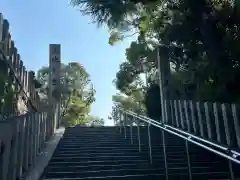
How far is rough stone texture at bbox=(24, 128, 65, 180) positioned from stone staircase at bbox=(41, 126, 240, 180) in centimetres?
8

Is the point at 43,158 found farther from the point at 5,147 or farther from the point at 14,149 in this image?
the point at 5,147

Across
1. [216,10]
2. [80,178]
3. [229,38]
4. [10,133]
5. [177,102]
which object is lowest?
[80,178]

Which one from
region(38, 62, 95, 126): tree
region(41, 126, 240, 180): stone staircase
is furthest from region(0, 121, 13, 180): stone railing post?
region(38, 62, 95, 126): tree

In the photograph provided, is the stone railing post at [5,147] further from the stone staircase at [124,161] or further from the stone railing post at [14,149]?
the stone staircase at [124,161]

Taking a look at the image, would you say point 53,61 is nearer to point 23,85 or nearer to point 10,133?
point 23,85

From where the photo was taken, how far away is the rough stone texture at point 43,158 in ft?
14.2

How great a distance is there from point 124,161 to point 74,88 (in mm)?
12473

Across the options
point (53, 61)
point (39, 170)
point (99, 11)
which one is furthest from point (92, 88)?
point (39, 170)

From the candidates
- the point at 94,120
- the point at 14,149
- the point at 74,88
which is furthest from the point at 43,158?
the point at 94,120

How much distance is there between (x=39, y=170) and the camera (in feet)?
14.8

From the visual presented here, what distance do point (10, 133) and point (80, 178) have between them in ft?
4.26

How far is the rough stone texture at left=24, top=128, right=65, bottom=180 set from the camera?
4.32m

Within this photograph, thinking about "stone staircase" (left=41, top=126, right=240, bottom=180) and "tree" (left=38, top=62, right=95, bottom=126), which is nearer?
"stone staircase" (left=41, top=126, right=240, bottom=180)

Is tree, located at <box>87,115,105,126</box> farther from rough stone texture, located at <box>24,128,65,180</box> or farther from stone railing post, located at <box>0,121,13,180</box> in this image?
stone railing post, located at <box>0,121,13,180</box>
